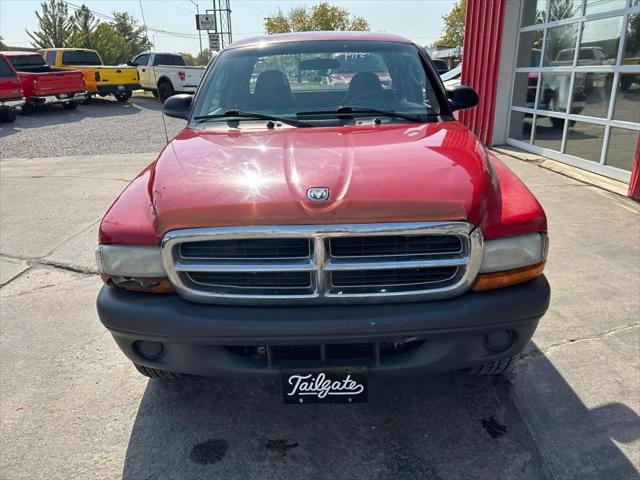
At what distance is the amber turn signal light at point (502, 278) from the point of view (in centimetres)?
212

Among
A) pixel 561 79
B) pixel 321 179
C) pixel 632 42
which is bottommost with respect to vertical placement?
pixel 321 179

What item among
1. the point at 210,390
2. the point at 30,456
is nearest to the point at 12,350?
the point at 30,456

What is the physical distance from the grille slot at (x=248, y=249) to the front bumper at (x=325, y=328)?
0.21 m

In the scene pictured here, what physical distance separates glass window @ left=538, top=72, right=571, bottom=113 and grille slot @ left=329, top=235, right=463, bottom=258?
7091 mm

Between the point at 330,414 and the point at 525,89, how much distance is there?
844 centimetres

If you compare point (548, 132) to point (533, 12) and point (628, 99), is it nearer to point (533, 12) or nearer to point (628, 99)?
point (628, 99)

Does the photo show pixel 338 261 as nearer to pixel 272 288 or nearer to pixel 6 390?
pixel 272 288

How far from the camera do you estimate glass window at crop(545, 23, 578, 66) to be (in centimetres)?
789

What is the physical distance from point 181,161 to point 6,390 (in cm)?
172

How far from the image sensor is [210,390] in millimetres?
2887

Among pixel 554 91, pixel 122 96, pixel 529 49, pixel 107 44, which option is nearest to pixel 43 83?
pixel 122 96

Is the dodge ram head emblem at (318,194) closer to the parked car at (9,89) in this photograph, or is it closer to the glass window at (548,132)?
the glass window at (548,132)

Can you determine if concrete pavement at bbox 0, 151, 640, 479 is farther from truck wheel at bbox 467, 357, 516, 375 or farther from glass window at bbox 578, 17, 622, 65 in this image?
glass window at bbox 578, 17, 622, 65

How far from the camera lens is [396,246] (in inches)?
82.0
